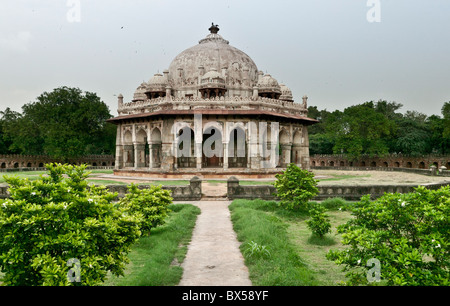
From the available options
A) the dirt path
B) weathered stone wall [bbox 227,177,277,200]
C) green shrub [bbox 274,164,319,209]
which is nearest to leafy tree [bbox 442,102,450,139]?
the dirt path

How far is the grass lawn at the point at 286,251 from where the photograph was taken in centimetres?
638

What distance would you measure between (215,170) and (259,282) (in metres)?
21.8

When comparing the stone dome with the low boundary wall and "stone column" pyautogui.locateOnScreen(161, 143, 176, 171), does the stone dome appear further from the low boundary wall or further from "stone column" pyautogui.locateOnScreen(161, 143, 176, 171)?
the low boundary wall

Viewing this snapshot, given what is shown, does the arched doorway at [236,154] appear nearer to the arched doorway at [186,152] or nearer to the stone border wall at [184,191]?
the arched doorway at [186,152]

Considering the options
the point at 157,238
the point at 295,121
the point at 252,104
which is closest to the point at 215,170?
the point at 252,104

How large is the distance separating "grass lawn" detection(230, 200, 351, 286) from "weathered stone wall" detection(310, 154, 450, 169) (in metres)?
44.7

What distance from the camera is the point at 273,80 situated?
34.8 metres

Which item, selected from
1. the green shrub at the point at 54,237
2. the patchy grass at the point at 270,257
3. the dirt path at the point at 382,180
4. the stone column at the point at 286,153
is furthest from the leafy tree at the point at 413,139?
the green shrub at the point at 54,237

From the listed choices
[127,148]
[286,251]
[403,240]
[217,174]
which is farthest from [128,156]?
[403,240]

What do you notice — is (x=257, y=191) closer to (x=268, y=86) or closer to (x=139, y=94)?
(x=268, y=86)

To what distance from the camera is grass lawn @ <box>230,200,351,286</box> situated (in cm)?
638

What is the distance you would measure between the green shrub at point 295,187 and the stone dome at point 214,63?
23.2 meters

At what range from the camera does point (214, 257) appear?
7.84 meters

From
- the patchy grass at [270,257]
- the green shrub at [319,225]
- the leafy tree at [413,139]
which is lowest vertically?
the patchy grass at [270,257]
